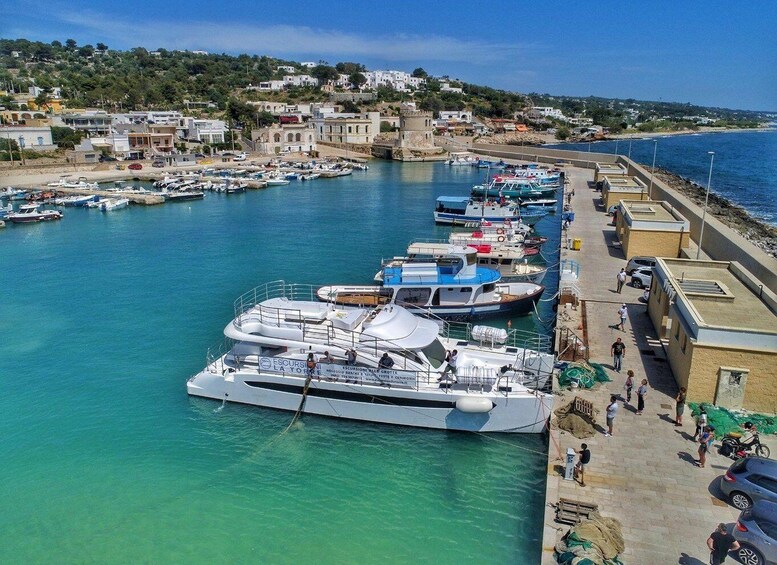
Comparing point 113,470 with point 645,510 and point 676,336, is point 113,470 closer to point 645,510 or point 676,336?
point 645,510

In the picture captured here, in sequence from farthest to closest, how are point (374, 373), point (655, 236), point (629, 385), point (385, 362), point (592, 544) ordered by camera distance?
1. point (655, 236)
2. point (374, 373)
3. point (385, 362)
4. point (629, 385)
5. point (592, 544)

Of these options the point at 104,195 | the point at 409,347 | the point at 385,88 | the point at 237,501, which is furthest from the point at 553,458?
the point at 385,88

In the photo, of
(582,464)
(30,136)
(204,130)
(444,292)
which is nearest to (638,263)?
(444,292)

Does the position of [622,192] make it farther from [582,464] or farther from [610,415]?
[582,464]

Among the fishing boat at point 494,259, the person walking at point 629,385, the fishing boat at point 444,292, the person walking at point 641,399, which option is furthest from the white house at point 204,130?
the person walking at point 641,399

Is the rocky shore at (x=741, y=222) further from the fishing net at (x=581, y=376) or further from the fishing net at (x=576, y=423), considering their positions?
the fishing net at (x=576, y=423)

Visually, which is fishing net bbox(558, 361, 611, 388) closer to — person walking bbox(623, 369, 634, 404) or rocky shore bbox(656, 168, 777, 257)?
person walking bbox(623, 369, 634, 404)
